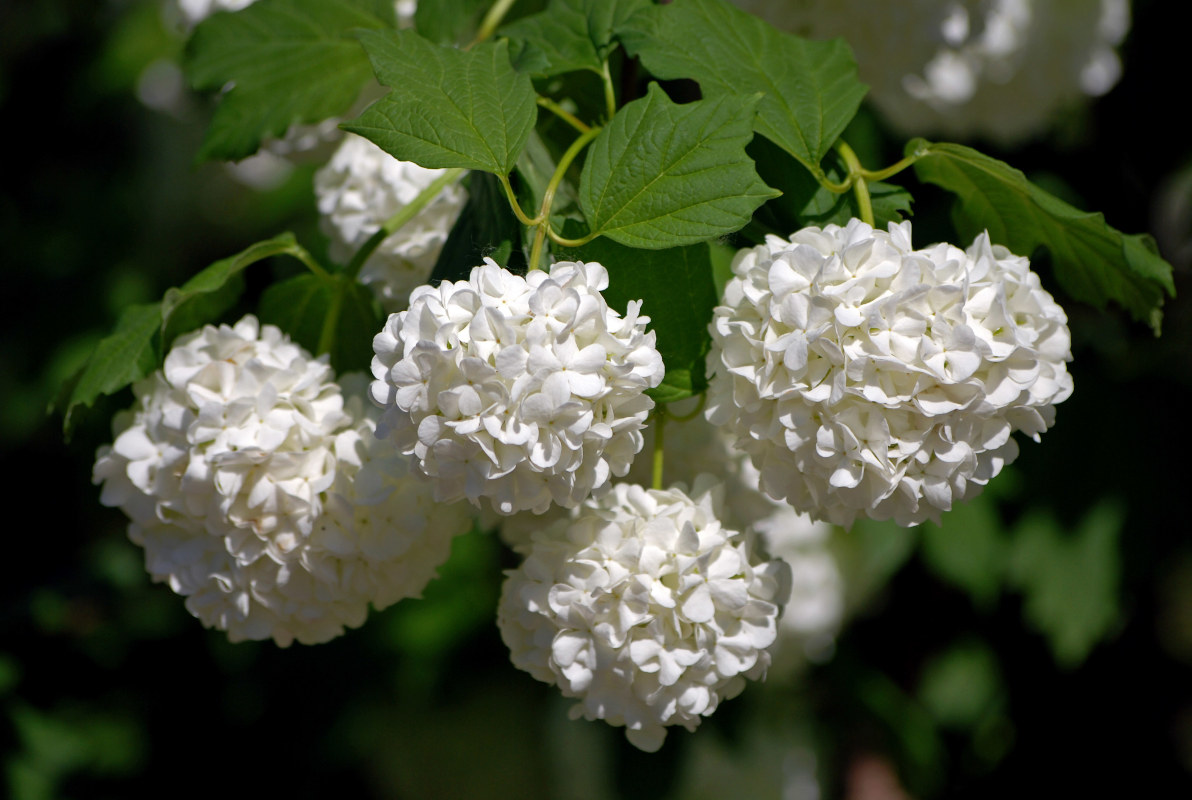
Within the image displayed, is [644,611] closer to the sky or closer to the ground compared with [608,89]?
closer to the ground

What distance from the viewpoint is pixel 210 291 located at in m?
0.79

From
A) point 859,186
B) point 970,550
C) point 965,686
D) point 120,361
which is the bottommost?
point 965,686

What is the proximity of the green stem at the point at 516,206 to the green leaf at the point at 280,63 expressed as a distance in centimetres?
40

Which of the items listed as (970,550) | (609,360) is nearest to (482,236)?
(609,360)

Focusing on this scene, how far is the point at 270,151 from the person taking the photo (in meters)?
1.04

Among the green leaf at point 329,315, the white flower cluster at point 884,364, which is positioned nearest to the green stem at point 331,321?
the green leaf at point 329,315

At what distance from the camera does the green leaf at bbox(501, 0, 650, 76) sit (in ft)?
2.30

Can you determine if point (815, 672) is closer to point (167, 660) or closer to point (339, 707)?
point (339, 707)

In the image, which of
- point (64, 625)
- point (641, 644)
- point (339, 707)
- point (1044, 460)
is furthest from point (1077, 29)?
point (64, 625)

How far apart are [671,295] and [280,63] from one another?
1.72 ft

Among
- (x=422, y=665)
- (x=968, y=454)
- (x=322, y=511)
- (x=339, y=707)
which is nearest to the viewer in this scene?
(x=968, y=454)

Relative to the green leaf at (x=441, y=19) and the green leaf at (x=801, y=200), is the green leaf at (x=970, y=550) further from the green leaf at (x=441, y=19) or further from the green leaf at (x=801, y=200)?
the green leaf at (x=441, y=19)

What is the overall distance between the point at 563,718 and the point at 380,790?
0.58 m

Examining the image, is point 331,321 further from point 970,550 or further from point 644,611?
point 970,550
